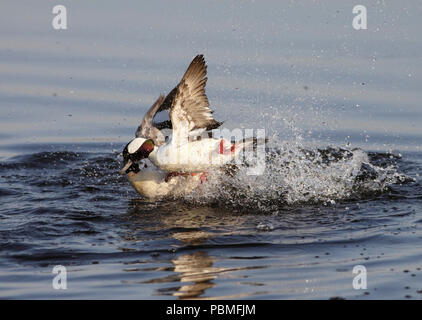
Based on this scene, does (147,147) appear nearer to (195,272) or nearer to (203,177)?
(203,177)

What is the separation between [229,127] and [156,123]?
1529mm

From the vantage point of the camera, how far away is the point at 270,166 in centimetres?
981

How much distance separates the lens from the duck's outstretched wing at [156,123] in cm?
991

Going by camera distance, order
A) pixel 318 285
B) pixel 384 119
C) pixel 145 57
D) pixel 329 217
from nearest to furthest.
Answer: pixel 318 285 → pixel 329 217 → pixel 384 119 → pixel 145 57

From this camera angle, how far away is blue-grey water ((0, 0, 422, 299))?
648 cm

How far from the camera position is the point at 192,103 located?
8.69m

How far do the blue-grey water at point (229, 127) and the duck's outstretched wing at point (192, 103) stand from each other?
84cm

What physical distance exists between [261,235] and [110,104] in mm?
5777

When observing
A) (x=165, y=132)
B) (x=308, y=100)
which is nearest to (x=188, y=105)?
Answer: (x=165, y=132)

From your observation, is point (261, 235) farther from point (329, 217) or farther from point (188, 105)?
point (188, 105)

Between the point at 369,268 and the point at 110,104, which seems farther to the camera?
the point at 110,104

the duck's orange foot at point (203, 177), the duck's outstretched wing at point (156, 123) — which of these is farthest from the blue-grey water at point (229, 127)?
the duck's outstretched wing at point (156, 123)

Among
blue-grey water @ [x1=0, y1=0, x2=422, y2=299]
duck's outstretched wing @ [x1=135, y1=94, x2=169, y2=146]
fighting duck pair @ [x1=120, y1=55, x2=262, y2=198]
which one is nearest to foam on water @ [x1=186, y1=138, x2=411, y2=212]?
blue-grey water @ [x1=0, y1=0, x2=422, y2=299]

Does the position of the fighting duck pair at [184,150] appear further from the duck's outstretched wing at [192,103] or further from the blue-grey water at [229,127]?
the blue-grey water at [229,127]
